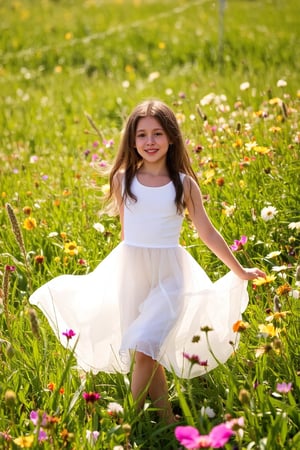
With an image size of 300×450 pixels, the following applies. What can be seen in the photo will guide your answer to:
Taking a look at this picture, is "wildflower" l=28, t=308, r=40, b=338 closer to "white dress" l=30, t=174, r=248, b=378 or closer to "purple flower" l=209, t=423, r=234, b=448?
"white dress" l=30, t=174, r=248, b=378

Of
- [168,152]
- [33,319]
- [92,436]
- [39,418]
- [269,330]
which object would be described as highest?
[168,152]

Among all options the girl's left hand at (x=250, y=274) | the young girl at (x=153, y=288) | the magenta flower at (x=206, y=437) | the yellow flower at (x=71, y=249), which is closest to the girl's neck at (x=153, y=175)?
the young girl at (x=153, y=288)

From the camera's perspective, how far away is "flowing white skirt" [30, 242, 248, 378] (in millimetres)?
2186

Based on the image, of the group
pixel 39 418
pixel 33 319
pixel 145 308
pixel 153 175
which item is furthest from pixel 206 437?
pixel 153 175

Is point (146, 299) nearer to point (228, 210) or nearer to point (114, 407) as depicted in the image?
point (114, 407)

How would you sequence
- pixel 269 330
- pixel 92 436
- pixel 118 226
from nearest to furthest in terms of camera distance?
pixel 92 436, pixel 269 330, pixel 118 226

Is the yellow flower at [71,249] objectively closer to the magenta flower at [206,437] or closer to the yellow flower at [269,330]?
the yellow flower at [269,330]

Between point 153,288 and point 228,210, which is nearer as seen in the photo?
point 153,288

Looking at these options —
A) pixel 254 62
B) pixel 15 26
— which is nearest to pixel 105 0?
pixel 15 26

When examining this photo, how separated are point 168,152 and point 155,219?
0.92ft

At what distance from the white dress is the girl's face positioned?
0.10 metres

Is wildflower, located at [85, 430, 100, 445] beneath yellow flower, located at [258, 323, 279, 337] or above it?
beneath

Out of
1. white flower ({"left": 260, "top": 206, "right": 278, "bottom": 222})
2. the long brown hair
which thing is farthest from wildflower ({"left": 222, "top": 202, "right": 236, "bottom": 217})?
the long brown hair

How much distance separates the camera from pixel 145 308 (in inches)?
87.6
